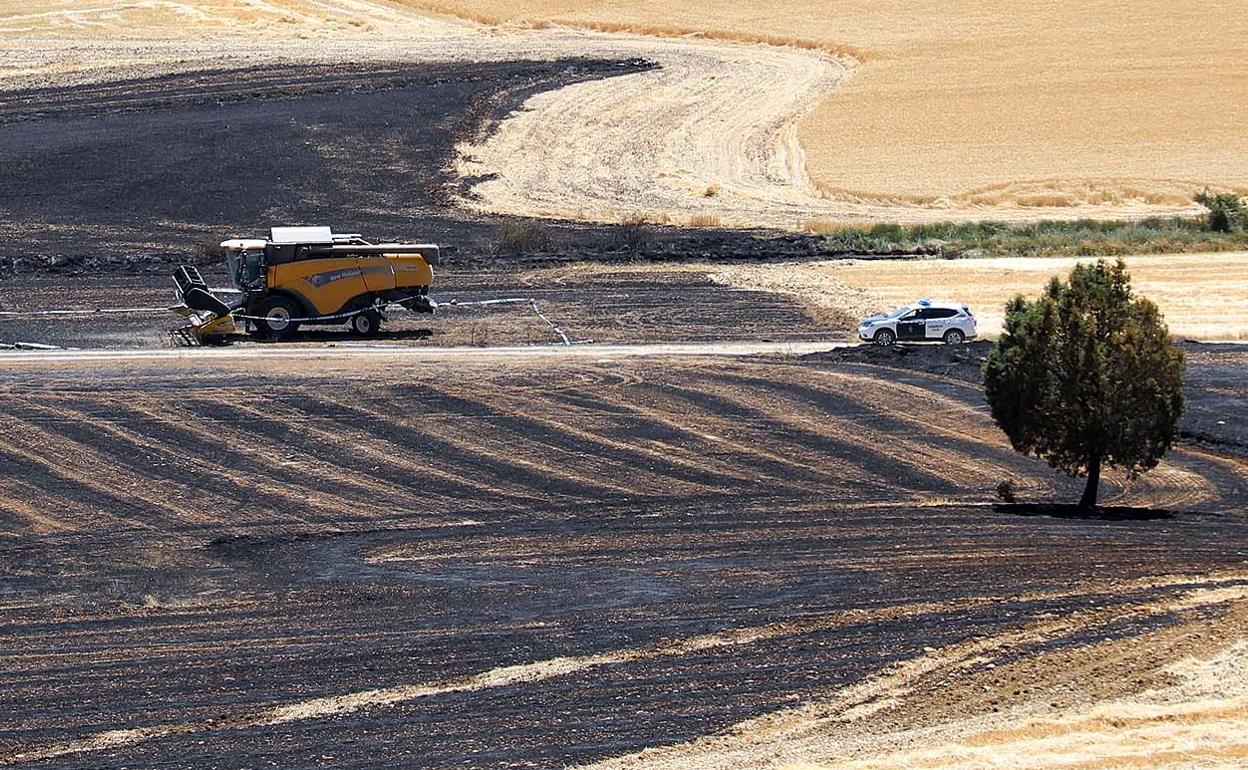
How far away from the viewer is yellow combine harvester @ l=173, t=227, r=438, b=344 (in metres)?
39.7

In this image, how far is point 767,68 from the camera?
272 feet

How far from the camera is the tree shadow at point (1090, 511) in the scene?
90.7ft

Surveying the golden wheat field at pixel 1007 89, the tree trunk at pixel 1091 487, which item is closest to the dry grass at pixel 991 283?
the golden wheat field at pixel 1007 89

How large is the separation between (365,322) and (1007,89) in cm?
4480

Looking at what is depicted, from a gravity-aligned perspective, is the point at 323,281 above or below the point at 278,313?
above

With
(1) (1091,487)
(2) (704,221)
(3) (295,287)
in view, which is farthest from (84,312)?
(1) (1091,487)

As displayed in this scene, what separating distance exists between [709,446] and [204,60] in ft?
180

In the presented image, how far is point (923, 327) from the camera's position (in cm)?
4006

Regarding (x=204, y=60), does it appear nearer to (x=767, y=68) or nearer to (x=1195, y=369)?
(x=767, y=68)

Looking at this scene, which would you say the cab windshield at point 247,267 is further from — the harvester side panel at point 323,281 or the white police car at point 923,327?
the white police car at point 923,327

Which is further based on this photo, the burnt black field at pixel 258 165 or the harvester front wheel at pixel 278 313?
the burnt black field at pixel 258 165

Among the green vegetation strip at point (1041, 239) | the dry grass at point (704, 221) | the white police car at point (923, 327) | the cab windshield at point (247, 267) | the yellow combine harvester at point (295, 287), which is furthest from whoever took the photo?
the dry grass at point (704, 221)

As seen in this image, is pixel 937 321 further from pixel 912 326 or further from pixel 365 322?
pixel 365 322

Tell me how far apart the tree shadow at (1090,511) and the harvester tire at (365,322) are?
17316 mm
